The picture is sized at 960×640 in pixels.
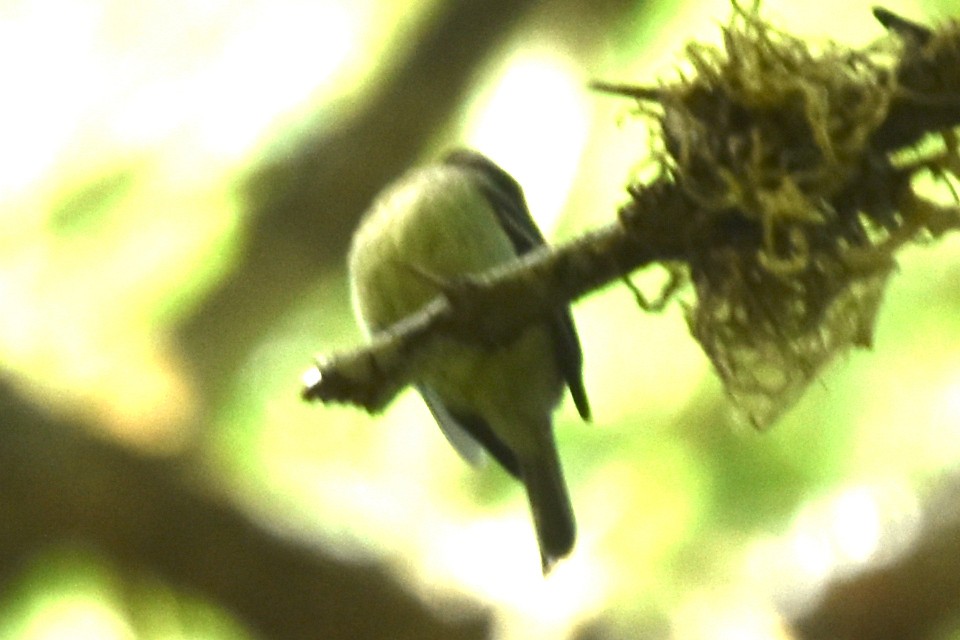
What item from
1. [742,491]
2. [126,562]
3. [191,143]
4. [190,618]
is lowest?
[742,491]

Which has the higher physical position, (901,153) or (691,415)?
(901,153)

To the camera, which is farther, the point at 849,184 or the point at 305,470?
the point at 305,470

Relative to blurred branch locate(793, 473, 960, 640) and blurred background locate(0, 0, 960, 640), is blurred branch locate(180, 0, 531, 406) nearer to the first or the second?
blurred background locate(0, 0, 960, 640)

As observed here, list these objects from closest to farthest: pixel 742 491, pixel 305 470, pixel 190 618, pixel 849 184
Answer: pixel 849 184
pixel 190 618
pixel 305 470
pixel 742 491

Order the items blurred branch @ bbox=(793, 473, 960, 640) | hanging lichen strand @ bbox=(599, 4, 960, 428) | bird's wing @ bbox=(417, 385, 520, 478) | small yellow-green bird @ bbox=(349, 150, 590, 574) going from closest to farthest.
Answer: hanging lichen strand @ bbox=(599, 4, 960, 428) → small yellow-green bird @ bbox=(349, 150, 590, 574) → blurred branch @ bbox=(793, 473, 960, 640) → bird's wing @ bbox=(417, 385, 520, 478)

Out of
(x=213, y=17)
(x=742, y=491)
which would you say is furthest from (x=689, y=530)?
(x=213, y=17)

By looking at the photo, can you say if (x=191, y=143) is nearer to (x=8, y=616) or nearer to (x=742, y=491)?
(x=8, y=616)

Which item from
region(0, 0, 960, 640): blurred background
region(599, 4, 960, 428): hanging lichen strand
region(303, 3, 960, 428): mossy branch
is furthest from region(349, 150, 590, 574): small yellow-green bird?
region(599, 4, 960, 428): hanging lichen strand
